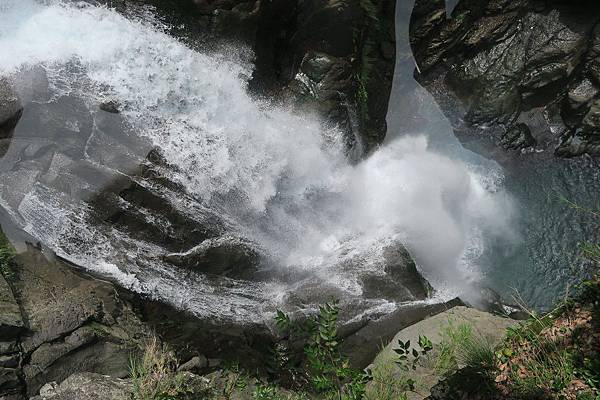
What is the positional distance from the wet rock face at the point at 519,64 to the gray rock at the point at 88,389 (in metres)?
7.70

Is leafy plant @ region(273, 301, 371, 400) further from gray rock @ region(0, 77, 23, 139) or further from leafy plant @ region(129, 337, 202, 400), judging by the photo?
gray rock @ region(0, 77, 23, 139)

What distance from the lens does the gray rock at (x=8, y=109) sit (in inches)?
244

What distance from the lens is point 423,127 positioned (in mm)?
9766

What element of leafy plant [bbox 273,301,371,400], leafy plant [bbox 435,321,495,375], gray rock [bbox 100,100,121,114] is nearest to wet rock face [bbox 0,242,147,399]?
gray rock [bbox 100,100,121,114]

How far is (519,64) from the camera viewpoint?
9.16 meters

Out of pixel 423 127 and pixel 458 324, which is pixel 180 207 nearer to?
pixel 458 324

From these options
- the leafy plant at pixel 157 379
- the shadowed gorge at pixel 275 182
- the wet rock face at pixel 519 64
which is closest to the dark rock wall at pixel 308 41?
the shadowed gorge at pixel 275 182

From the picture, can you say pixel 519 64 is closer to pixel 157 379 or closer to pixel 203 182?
pixel 203 182

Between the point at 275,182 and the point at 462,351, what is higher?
the point at 462,351

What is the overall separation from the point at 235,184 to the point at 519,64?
5647 millimetres

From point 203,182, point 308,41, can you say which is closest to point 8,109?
point 203,182

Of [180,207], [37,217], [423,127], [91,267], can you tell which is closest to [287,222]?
[180,207]

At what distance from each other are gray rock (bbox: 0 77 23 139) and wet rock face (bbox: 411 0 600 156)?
691cm

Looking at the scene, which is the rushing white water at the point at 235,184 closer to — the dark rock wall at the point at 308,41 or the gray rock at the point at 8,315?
the dark rock wall at the point at 308,41
